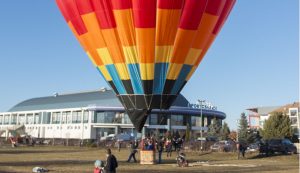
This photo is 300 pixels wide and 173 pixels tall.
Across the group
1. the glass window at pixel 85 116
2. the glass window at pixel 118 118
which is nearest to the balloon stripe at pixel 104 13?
the glass window at pixel 118 118

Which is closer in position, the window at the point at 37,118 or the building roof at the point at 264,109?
the window at the point at 37,118

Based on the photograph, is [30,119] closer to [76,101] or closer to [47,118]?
[47,118]

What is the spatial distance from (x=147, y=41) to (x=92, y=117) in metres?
77.3

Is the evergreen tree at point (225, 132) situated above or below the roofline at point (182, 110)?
below

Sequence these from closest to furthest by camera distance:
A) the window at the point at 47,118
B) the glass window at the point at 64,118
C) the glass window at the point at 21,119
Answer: the glass window at the point at 64,118 → the window at the point at 47,118 → the glass window at the point at 21,119

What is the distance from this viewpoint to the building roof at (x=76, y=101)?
99.6 meters

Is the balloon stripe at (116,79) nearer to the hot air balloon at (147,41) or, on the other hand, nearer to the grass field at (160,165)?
the hot air balloon at (147,41)

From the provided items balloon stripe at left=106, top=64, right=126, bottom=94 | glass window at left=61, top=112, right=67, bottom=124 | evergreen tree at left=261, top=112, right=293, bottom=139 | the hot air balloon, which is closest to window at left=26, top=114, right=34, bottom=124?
glass window at left=61, top=112, right=67, bottom=124

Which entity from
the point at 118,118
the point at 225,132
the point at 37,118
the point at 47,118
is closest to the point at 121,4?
the point at 225,132

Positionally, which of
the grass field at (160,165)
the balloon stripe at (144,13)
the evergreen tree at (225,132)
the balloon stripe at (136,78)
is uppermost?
the balloon stripe at (144,13)

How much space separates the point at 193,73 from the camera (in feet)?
74.1

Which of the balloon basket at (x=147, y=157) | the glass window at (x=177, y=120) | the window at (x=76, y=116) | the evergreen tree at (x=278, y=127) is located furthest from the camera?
the window at (x=76, y=116)

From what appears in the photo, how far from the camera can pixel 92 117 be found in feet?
315

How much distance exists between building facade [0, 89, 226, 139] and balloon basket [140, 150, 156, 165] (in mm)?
59004
